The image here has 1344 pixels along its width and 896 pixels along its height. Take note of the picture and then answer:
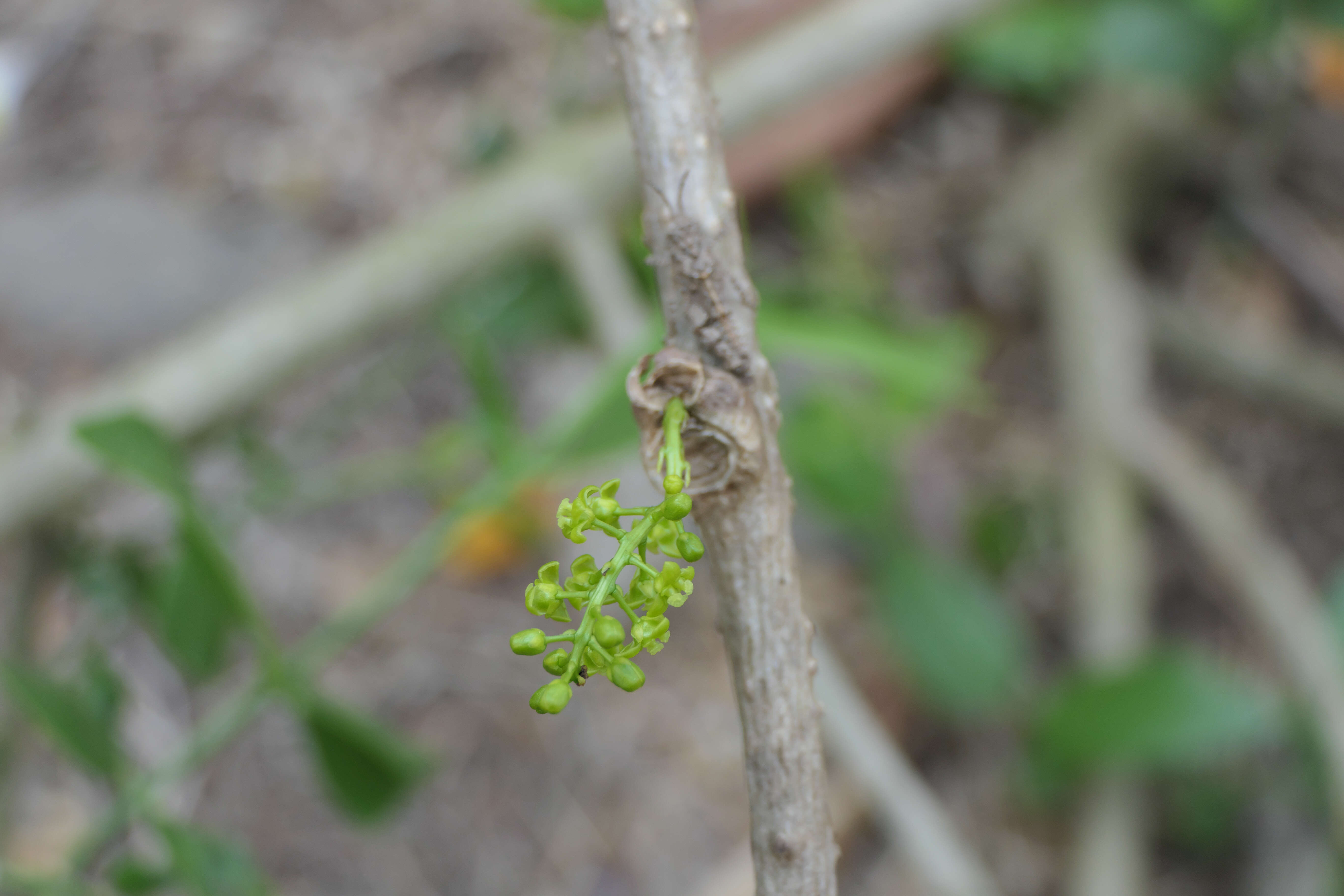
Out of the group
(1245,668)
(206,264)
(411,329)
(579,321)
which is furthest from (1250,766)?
(206,264)

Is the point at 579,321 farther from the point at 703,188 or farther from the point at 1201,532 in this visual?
the point at 703,188

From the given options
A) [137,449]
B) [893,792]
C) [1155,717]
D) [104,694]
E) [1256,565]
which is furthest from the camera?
[1256,565]

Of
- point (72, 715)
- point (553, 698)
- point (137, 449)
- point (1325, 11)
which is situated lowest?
point (553, 698)

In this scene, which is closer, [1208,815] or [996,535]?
[1208,815]

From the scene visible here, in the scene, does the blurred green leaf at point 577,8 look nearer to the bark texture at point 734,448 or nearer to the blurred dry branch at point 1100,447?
the bark texture at point 734,448

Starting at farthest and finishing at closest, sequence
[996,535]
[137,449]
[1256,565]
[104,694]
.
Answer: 1. [996,535]
2. [1256,565]
3. [104,694]
4. [137,449]

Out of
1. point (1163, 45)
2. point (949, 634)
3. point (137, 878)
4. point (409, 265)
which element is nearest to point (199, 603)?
point (137, 878)

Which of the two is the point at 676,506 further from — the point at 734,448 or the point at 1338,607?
the point at 1338,607
